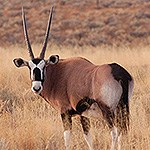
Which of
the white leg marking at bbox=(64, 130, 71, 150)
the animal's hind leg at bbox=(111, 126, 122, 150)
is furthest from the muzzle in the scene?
the animal's hind leg at bbox=(111, 126, 122, 150)

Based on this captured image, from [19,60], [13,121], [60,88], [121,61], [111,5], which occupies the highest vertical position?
[19,60]

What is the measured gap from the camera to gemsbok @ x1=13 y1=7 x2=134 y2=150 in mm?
5684

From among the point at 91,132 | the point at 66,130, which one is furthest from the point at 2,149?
the point at 91,132

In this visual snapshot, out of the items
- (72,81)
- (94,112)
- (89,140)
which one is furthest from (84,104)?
(89,140)

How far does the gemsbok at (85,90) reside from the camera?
5.68 metres

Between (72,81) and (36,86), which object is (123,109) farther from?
(36,86)

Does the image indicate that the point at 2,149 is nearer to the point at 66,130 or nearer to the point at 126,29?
the point at 66,130

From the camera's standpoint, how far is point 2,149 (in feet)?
19.1

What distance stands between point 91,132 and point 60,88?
0.80 meters

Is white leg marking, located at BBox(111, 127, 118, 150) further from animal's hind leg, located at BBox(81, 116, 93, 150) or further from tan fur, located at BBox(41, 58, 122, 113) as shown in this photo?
animal's hind leg, located at BBox(81, 116, 93, 150)

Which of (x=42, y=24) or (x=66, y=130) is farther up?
(x=66, y=130)

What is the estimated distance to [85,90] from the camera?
595cm

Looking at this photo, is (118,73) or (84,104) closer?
(118,73)

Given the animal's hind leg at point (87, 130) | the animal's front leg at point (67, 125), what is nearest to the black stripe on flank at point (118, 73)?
the animal's front leg at point (67, 125)
